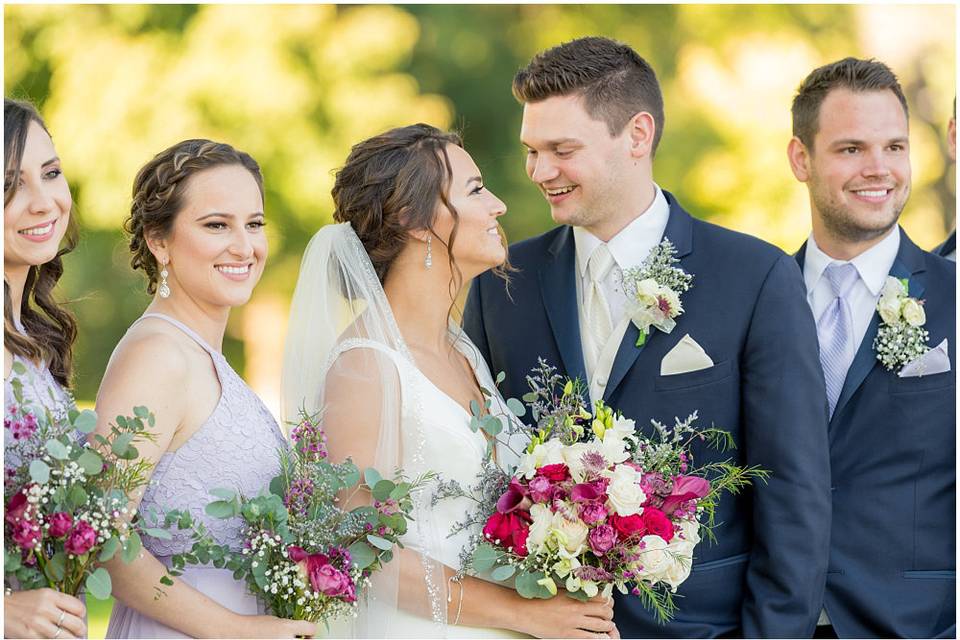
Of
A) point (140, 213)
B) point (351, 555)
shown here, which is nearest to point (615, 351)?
point (351, 555)

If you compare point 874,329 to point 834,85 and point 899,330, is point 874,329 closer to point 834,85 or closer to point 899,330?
point 899,330

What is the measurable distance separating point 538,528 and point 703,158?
9.16 m

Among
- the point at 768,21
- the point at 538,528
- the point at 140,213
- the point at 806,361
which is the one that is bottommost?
the point at 538,528

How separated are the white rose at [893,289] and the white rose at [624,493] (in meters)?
1.44

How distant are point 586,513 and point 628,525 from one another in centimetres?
13

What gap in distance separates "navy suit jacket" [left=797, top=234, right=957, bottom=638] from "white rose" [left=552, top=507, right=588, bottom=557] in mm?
1225

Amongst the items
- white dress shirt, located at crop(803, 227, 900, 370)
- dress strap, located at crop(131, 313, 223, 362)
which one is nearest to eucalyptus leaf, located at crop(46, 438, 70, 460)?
dress strap, located at crop(131, 313, 223, 362)

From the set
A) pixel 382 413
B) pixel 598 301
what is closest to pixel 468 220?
pixel 598 301

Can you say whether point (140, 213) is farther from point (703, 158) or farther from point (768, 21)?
point (768, 21)

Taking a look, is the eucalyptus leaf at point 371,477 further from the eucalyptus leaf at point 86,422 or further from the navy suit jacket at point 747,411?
the navy suit jacket at point 747,411

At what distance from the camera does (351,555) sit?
130 inches

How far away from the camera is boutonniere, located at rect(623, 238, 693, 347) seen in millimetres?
3967

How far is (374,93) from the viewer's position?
11820 mm

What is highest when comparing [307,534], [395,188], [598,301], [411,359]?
[395,188]
